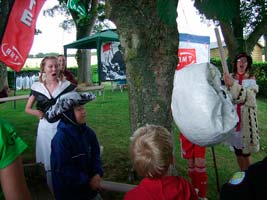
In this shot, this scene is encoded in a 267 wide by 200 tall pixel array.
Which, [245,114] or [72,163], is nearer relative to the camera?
[72,163]

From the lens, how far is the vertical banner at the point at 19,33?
4.91 m

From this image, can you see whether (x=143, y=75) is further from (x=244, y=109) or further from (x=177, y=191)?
A: (x=244, y=109)

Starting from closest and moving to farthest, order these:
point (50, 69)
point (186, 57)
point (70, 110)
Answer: point (70, 110) → point (50, 69) → point (186, 57)

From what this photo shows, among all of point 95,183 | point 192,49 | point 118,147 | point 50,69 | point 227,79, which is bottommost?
point 118,147

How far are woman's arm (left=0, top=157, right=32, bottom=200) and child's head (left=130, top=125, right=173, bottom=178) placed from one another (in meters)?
0.67

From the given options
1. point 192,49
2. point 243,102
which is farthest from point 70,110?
point 192,49

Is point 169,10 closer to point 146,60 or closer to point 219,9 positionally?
point 219,9

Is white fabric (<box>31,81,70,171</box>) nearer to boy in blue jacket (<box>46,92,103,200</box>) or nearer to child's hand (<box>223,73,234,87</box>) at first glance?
boy in blue jacket (<box>46,92,103,200</box>)

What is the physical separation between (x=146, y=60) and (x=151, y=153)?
4.80 ft

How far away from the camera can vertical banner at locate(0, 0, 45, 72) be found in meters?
4.91

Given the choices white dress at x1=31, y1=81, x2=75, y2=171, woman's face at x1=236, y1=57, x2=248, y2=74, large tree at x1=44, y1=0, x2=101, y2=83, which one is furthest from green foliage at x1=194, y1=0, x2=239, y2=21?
large tree at x1=44, y1=0, x2=101, y2=83

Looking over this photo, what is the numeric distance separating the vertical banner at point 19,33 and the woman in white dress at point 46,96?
920 mm

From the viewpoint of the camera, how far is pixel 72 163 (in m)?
2.55

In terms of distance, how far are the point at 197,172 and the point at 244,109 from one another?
1038 millimetres
